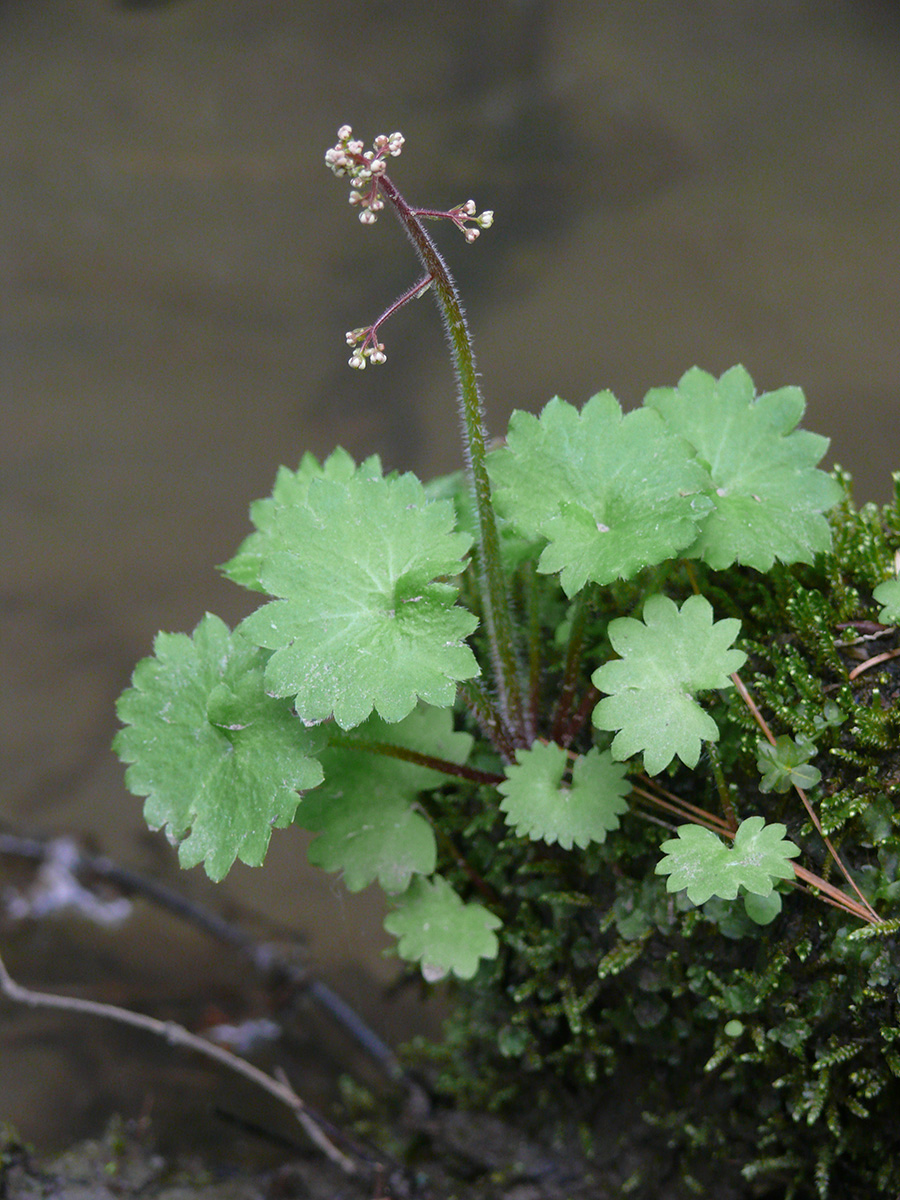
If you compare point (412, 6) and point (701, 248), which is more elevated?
point (412, 6)

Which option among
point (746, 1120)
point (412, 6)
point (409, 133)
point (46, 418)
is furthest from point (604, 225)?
point (746, 1120)

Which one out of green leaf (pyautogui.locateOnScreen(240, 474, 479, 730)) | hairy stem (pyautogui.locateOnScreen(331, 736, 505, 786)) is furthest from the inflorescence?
hairy stem (pyautogui.locateOnScreen(331, 736, 505, 786))

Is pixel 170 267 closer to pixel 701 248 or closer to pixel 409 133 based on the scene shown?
pixel 409 133

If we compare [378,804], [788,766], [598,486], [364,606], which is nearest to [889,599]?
[788,766]

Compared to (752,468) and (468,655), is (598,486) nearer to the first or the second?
(752,468)

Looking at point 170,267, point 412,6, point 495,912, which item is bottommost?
point 495,912

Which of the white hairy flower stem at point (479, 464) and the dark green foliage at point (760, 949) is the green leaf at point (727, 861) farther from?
the white hairy flower stem at point (479, 464)
